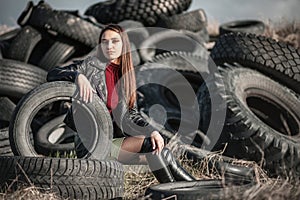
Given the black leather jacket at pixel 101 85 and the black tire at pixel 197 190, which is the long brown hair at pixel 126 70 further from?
the black tire at pixel 197 190

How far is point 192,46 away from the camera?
7910 mm

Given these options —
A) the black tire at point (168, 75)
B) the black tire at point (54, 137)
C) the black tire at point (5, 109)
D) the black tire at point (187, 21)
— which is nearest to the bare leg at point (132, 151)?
the black tire at point (54, 137)

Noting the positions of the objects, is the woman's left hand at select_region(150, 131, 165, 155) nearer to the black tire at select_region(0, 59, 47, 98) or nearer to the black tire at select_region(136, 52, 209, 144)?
the black tire at select_region(136, 52, 209, 144)

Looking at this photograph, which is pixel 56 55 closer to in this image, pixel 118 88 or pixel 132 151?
pixel 118 88

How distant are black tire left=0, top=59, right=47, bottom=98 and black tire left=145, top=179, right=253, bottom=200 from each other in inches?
135

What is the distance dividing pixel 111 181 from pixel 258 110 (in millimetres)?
3237

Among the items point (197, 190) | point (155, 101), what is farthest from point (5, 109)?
point (197, 190)

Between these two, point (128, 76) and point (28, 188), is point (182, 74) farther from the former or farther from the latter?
point (28, 188)

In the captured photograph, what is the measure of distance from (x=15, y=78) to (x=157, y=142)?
314 cm

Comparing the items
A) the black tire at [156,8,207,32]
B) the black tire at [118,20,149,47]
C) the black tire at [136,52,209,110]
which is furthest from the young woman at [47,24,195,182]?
the black tire at [156,8,207,32]

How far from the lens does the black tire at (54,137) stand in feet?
16.5

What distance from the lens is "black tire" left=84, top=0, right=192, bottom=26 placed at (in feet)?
29.5

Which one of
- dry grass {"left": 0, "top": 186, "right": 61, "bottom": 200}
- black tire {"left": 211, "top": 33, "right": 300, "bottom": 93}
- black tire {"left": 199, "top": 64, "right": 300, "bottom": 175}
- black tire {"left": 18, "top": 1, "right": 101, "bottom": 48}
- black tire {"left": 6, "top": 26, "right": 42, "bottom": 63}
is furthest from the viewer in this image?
black tire {"left": 18, "top": 1, "right": 101, "bottom": 48}

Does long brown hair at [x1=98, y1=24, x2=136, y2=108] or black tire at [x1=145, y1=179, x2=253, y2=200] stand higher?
long brown hair at [x1=98, y1=24, x2=136, y2=108]
